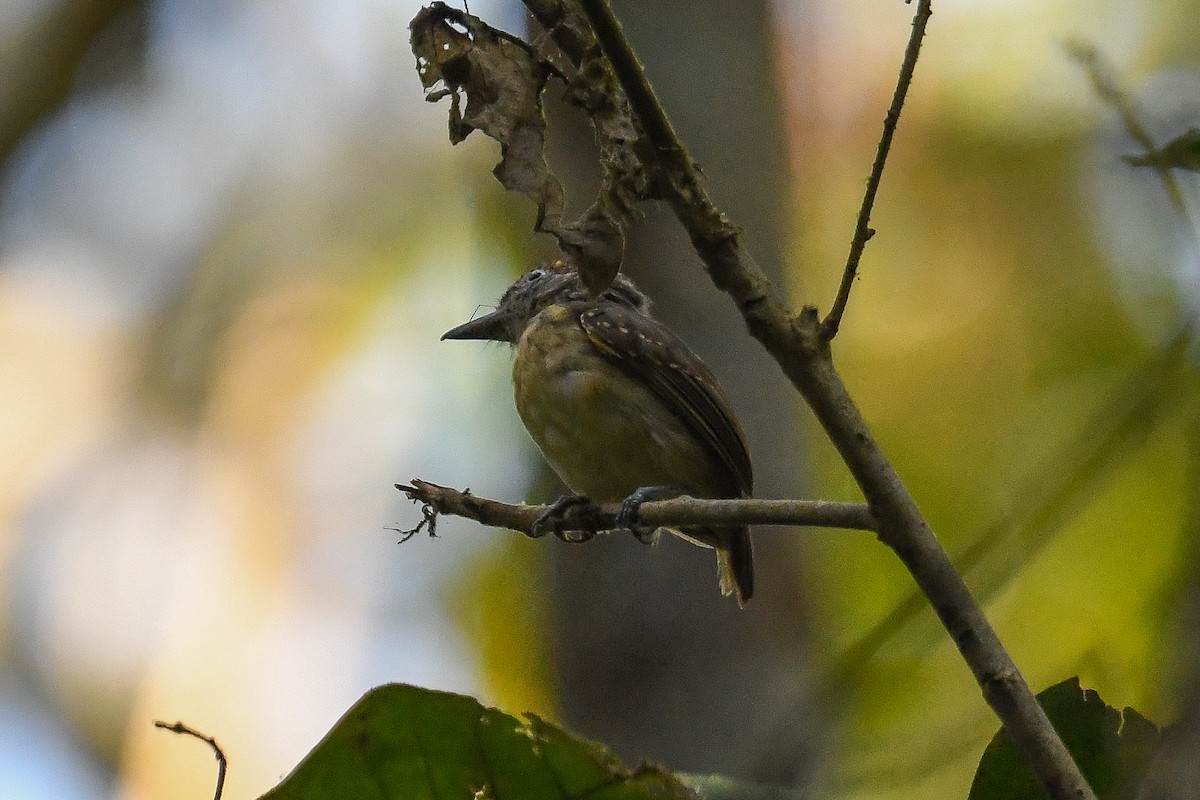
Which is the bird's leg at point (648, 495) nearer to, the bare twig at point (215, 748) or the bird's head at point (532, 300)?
the bird's head at point (532, 300)

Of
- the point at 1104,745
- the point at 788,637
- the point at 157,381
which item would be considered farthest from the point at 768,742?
the point at 157,381

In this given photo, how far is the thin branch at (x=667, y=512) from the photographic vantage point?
175 centimetres

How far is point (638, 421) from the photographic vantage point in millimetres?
3746

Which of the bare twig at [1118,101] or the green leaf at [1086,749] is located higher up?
the bare twig at [1118,101]

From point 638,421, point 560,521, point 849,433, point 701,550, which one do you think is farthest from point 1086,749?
point 701,550

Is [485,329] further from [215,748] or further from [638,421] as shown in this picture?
[215,748]

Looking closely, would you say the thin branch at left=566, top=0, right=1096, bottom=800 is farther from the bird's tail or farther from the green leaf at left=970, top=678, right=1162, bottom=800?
the bird's tail

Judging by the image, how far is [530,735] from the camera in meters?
1.67

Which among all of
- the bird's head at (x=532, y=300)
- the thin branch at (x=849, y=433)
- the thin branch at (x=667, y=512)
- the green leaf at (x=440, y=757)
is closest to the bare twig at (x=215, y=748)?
the green leaf at (x=440, y=757)

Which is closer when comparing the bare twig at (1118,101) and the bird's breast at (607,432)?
the bare twig at (1118,101)

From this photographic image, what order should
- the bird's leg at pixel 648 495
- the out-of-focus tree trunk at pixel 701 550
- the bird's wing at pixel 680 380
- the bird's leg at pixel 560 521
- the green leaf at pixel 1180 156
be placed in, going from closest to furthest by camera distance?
the green leaf at pixel 1180 156
the bird's leg at pixel 560 521
the bird's leg at pixel 648 495
the out-of-focus tree trunk at pixel 701 550
the bird's wing at pixel 680 380

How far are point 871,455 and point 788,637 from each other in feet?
7.16

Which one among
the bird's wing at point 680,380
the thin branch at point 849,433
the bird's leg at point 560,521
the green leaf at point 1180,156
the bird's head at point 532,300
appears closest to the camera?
the thin branch at point 849,433

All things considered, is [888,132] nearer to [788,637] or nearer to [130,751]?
[788,637]
